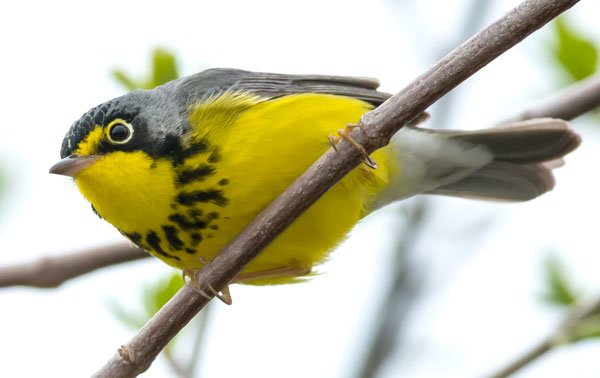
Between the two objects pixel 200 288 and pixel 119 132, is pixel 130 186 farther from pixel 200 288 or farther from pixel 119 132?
pixel 200 288

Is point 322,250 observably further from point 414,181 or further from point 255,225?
point 255,225

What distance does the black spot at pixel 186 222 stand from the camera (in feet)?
14.9

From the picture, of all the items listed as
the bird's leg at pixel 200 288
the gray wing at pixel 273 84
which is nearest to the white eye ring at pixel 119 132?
the gray wing at pixel 273 84

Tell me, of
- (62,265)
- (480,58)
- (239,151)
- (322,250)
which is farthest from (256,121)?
(480,58)

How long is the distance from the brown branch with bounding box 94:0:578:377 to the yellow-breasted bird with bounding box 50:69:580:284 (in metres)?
0.52

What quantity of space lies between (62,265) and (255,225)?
1003 millimetres

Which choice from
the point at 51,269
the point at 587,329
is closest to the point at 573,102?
the point at 587,329

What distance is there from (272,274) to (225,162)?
88 cm

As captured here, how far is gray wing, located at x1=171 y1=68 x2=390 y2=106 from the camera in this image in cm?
509

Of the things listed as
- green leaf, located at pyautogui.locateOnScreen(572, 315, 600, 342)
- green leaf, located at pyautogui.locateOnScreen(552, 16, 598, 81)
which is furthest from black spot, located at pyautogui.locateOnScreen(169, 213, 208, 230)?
green leaf, located at pyautogui.locateOnScreen(552, 16, 598, 81)

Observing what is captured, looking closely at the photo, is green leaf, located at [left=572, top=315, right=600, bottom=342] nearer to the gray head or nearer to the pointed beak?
the gray head

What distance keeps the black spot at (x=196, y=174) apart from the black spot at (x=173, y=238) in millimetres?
276

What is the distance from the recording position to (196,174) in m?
4.50

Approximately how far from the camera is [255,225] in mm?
3914
